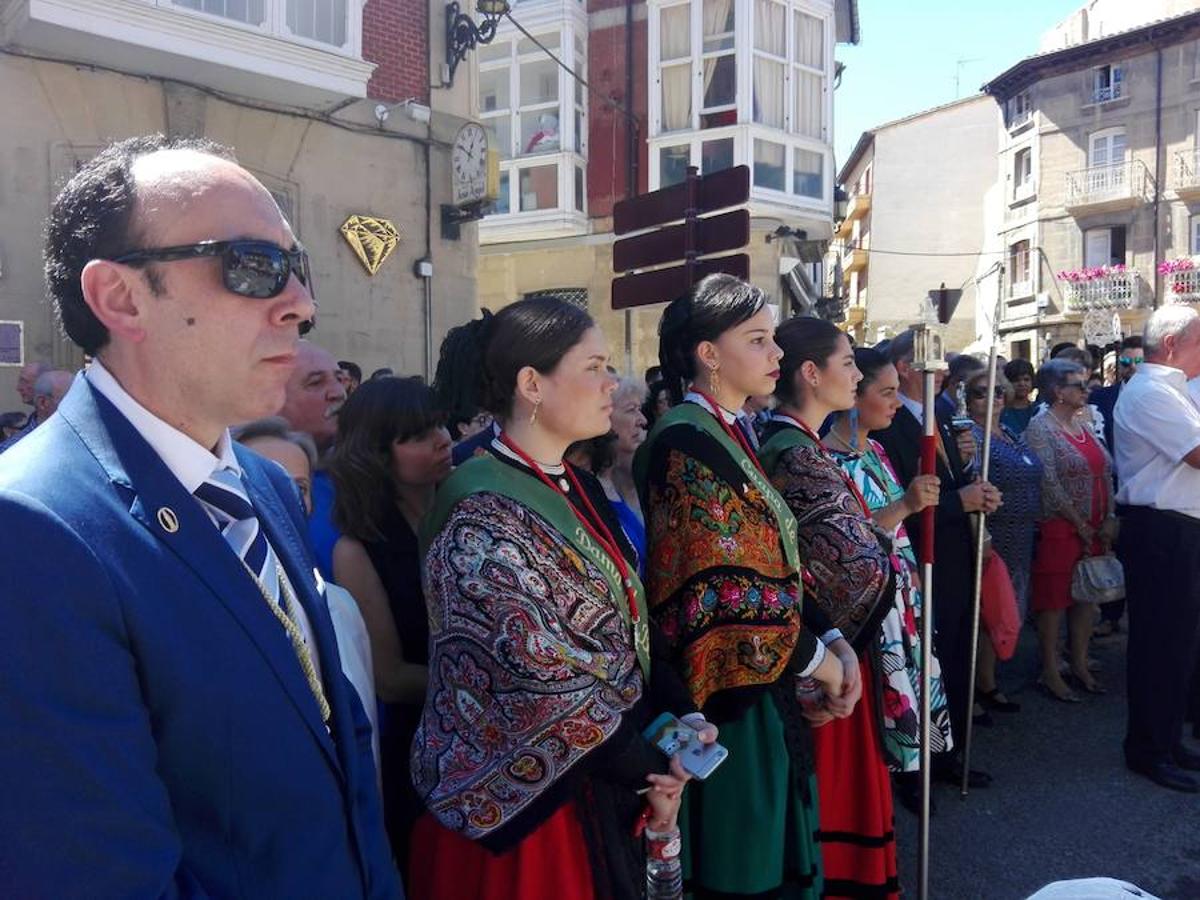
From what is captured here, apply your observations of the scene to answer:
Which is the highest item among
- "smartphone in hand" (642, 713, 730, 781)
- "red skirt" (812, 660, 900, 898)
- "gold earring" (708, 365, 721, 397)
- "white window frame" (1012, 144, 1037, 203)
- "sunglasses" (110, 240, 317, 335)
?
"white window frame" (1012, 144, 1037, 203)

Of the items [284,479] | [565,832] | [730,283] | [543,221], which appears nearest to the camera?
[284,479]

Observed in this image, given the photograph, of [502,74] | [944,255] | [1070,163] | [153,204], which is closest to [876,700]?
Answer: [153,204]

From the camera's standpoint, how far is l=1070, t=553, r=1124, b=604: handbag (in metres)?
5.62

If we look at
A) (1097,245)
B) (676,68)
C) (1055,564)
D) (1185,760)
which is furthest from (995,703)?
(1097,245)

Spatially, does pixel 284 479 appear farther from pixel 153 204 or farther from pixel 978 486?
pixel 978 486

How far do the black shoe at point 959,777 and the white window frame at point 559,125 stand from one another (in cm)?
1270

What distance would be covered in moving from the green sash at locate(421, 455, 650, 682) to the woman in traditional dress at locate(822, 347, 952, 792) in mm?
1442

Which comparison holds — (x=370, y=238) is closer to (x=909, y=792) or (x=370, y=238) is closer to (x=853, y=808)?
(x=909, y=792)

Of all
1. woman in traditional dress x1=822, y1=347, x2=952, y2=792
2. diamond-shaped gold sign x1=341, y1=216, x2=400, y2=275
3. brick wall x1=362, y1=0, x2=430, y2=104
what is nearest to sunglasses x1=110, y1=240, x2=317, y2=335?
woman in traditional dress x1=822, y1=347, x2=952, y2=792

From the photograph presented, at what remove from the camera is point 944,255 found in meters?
40.3

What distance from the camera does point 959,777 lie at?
4.59 metres

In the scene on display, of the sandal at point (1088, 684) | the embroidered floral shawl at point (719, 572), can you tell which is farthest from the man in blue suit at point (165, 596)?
the sandal at point (1088, 684)

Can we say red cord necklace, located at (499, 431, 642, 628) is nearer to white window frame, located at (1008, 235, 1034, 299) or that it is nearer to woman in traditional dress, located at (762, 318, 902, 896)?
woman in traditional dress, located at (762, 318, 902, 896)

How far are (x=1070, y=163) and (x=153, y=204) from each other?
1426 inches
